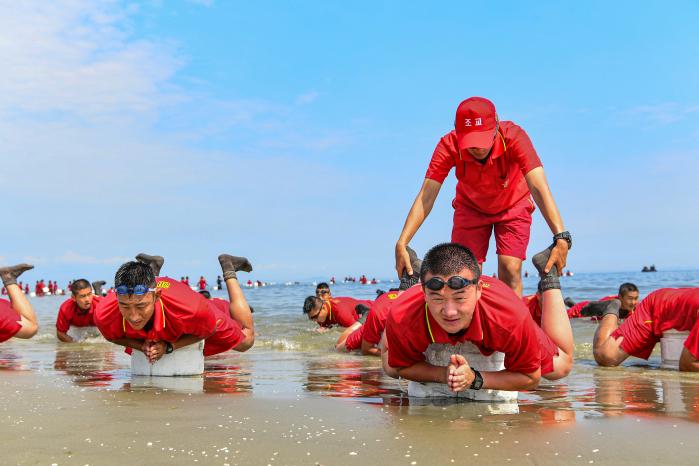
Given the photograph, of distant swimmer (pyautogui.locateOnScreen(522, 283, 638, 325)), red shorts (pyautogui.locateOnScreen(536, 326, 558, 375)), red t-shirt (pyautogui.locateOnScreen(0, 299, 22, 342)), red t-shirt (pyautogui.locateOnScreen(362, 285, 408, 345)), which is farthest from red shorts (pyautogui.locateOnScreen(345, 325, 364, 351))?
red shorts (pyautogui.locateOnScreen(536, 326, 558, 375))

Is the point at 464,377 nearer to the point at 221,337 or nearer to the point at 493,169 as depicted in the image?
the point at 493,169

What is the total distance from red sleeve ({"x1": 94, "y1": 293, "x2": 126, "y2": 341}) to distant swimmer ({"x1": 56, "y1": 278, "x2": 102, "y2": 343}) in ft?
20.1

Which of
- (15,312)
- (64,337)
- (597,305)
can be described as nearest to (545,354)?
Answer: (15,312)

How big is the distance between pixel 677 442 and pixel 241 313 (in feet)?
23.4

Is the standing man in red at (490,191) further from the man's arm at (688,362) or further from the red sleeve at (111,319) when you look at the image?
the red sleeve at (111,319)

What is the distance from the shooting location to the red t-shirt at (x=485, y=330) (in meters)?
5.01

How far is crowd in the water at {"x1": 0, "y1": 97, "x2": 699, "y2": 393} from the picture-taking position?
5031mm

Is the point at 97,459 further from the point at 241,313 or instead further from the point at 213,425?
the point at 241,313

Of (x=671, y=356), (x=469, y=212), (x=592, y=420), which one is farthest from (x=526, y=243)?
(x=592, y=420)

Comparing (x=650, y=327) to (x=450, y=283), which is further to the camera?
(x=650, y=327)

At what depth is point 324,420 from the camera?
4.89m

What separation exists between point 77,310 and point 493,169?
849 cm

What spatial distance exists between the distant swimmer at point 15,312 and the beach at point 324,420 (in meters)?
2.95

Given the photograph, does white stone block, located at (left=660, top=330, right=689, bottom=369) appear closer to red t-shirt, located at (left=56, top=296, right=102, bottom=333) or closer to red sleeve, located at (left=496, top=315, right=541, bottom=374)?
red sleeve, located at (left=496, top=315, right=541, bottom=374)
